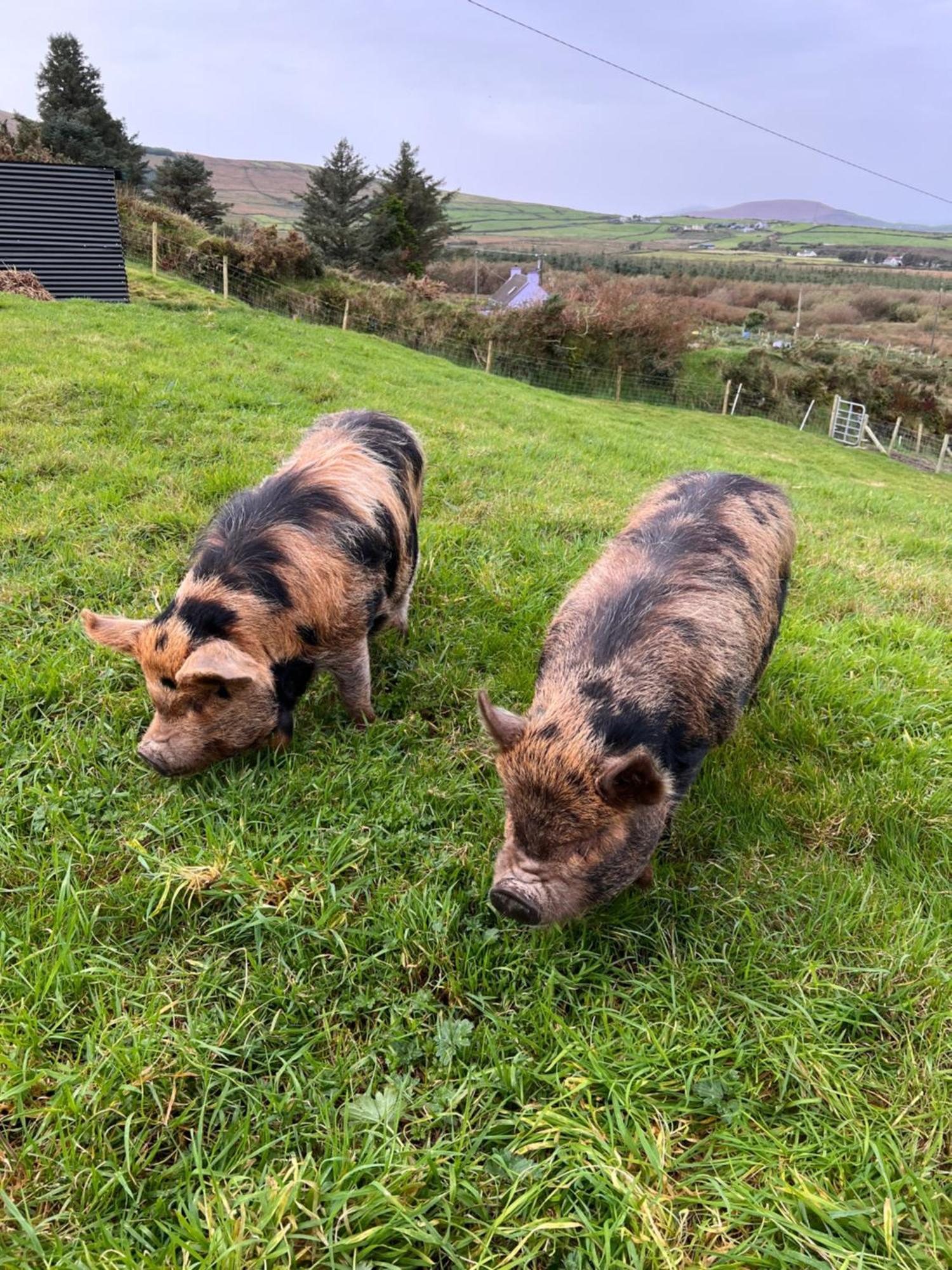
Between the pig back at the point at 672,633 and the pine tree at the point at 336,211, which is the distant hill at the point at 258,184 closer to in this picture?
the pine tree at the point at 336,211

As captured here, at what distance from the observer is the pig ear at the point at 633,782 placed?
241cm

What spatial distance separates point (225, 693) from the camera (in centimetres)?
329

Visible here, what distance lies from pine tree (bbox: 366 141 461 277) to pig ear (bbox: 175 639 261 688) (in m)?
44.0

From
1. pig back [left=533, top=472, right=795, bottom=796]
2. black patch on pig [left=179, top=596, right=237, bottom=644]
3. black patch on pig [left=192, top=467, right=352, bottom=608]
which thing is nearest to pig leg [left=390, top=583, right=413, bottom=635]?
black patch on pig [left=192, top=467, right=352, bottom=608]

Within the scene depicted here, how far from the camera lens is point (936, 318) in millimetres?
57469

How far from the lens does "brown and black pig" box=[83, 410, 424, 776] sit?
3.26 metres

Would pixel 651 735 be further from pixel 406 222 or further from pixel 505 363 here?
pixel 406 222

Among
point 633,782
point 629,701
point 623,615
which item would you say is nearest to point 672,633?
point 623,615

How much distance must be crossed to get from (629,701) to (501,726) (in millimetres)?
530

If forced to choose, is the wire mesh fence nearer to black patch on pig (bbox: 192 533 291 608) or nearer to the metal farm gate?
the metal farm gate

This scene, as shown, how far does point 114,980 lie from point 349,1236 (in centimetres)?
119

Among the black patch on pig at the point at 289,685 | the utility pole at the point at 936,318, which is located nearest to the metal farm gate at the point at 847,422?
the utility pole at the point at 936,318

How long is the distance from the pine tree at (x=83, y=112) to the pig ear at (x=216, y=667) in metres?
43.7

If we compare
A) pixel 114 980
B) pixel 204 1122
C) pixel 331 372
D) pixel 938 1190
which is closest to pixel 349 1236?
pixel 204 1122
